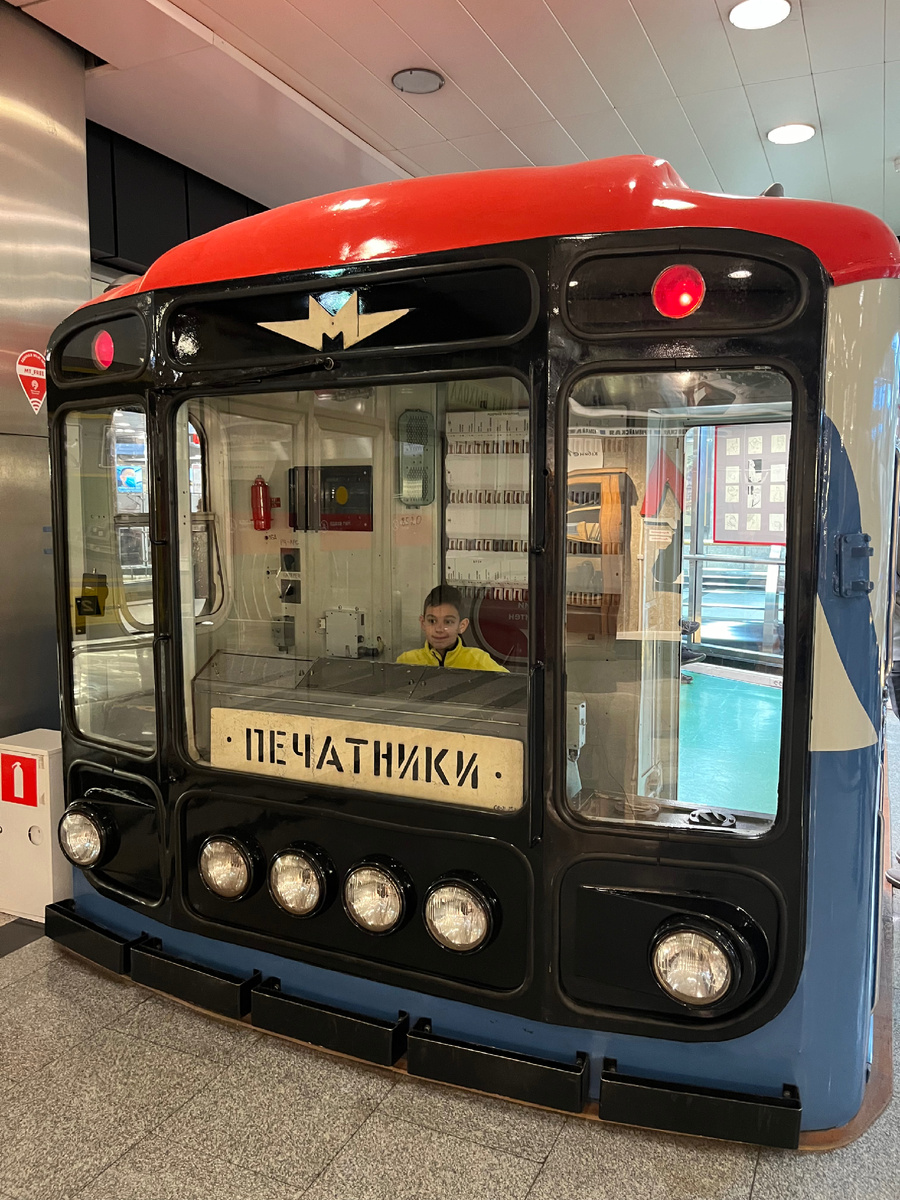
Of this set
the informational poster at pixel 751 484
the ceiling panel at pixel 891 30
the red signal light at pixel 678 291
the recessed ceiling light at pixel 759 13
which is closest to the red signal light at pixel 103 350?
the red signal light at pixel 678 291

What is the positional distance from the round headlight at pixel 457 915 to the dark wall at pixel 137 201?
4.07m

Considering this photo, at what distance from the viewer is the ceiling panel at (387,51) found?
139 inches

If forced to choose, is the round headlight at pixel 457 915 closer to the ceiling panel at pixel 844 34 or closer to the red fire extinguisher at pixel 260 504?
the red fire extinguisher at pixel 260 504

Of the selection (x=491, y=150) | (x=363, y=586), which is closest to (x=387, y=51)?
(x=491, y=150)

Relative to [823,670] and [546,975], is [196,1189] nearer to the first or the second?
[546,975]

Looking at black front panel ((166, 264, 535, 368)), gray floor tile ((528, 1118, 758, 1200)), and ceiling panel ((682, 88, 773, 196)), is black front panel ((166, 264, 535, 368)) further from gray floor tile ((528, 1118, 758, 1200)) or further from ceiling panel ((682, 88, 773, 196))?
ceiling panel ((682, 88, 773, 196))

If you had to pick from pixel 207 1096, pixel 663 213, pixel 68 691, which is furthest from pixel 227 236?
pixel 207 1096

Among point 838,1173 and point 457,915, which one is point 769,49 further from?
point 838,1173

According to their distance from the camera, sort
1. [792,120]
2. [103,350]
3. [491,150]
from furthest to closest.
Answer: [491,150] < [792,120] < [103,350]

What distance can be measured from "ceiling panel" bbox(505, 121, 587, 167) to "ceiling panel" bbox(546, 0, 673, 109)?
0.43m

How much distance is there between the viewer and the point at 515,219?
1.95 m

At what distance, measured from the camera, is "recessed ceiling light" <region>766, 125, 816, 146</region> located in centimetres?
461

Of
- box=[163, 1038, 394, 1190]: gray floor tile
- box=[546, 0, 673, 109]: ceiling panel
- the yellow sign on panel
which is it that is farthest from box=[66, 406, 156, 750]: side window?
box=[546, 0, 673, 109]: ceiling panel

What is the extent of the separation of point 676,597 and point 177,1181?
1657mm
